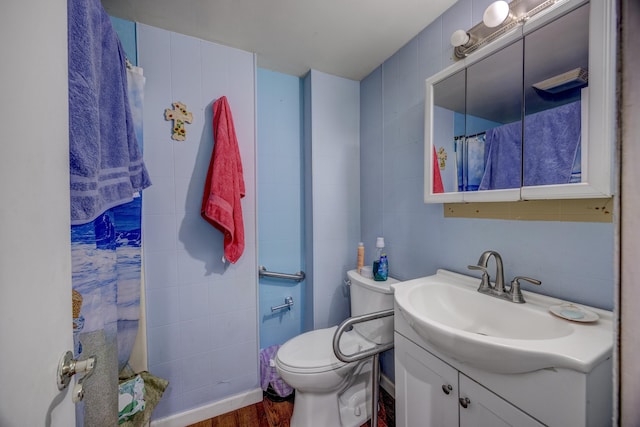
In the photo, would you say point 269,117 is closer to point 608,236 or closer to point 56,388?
point 56,388

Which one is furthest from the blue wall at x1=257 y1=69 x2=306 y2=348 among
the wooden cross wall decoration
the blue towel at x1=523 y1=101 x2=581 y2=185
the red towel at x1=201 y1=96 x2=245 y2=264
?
the blue towel at x1=523 y1=101 x2=581 y2=185

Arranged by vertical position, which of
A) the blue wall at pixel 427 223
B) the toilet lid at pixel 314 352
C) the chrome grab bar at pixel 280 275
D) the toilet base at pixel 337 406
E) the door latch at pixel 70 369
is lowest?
the toilet base at pixel 337 406

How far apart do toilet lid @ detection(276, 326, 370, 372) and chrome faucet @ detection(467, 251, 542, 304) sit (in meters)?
0.73

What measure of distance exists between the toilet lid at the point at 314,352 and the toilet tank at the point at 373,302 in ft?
0.34

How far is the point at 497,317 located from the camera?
3.02 ft

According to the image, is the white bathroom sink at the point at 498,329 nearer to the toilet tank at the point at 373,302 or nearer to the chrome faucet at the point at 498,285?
the chrome faucet at the point at 498,285

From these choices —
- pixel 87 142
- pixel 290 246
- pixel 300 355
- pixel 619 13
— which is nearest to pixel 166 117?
pixel 87 142

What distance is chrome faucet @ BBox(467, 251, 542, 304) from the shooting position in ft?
2.93

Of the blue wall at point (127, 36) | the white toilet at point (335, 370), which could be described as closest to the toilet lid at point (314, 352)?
the white toilet at point (335, 370)

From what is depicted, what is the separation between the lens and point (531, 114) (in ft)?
2.91

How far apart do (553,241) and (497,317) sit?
34cm

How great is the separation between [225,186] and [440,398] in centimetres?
133

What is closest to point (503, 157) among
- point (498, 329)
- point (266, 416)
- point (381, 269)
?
point (498, 329)

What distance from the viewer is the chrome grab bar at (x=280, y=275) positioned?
165cm
